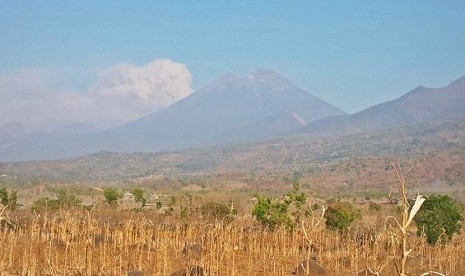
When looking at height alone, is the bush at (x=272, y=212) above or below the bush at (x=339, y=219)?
above

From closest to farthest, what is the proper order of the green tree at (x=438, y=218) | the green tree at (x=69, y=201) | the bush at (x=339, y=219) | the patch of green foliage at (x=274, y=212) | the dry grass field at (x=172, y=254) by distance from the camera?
the dry grass field at (x=172, y=254), the green tree at (x=438, y=218), the patch of green foliage at (x=274, y=212), the bush at (x=339, y=219), the green tree at (x=69, y=201)

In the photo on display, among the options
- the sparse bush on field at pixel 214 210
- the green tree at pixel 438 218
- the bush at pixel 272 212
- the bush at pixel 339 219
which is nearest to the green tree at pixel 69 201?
the sparse bush on field at pixel 214 210

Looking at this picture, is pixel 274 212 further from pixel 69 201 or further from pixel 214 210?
pixel 69 201

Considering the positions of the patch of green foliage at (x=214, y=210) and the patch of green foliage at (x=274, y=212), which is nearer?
the patch of green foliage at (x=274, y=212)

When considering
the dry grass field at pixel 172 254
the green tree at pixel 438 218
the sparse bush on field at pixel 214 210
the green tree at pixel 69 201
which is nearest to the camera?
the dry grass field at pixel 172 254

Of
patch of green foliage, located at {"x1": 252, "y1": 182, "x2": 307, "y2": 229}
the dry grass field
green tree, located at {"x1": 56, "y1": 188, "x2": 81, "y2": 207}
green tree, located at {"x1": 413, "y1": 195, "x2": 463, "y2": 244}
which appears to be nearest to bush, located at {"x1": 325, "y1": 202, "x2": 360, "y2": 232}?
patch of green foliage, located at {"x1": 252, "y1": 182, "x2": 307, "y2": 229}

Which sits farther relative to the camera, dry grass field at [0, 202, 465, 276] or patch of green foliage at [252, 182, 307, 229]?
patch of green foliage at [252, 182, 307, 229]

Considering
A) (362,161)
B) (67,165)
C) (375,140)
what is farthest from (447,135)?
(67,165)

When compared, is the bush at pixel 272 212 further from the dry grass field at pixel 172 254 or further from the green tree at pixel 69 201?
the green tree at pixel 69 201

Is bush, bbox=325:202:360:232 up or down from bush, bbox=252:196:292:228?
down

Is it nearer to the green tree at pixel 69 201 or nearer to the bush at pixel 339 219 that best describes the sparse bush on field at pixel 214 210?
the bush at pixel 339 219

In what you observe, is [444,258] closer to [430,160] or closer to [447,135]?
[430,160]

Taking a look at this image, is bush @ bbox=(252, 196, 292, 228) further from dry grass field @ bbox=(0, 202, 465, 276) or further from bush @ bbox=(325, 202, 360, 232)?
dry grass field @ bbox=(0, 202, 465, 276)
